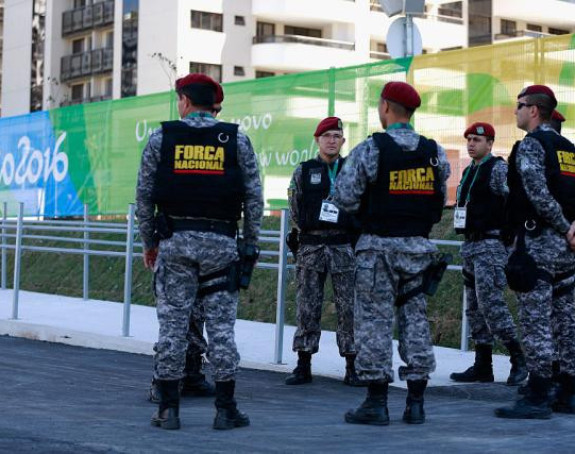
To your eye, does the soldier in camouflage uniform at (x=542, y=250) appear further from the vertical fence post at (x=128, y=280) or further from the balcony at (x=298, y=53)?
the balcony at (x=298, y=53)

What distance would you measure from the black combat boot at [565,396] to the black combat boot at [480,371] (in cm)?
141

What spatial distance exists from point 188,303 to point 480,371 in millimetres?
3069

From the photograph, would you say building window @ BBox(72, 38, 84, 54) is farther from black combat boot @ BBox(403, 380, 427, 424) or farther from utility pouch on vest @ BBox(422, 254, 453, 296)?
black combat boot @ BBox(403, 380, 427, 424)

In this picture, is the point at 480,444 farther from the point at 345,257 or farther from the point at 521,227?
the point at 345,257

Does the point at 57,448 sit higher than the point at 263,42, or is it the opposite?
the point at 263,42

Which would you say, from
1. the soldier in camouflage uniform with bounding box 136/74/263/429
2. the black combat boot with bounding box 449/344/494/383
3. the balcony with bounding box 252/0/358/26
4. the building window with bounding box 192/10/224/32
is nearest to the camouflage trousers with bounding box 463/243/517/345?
the black combat boot with bounding box 449/344/494/383

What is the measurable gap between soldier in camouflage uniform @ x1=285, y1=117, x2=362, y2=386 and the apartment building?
40727 millimetres

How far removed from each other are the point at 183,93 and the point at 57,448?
2262 mm

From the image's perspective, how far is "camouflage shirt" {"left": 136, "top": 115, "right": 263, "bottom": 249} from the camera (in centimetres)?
715

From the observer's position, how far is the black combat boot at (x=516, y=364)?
9180mm

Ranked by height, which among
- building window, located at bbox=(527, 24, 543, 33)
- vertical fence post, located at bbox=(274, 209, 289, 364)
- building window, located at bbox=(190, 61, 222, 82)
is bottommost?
vertical fence post, located at bbox=(274, 209, 289, 364)

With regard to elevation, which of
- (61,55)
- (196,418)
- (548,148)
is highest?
(61,55)

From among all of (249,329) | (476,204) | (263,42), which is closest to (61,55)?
(263,42)

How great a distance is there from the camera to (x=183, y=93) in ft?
24.0
